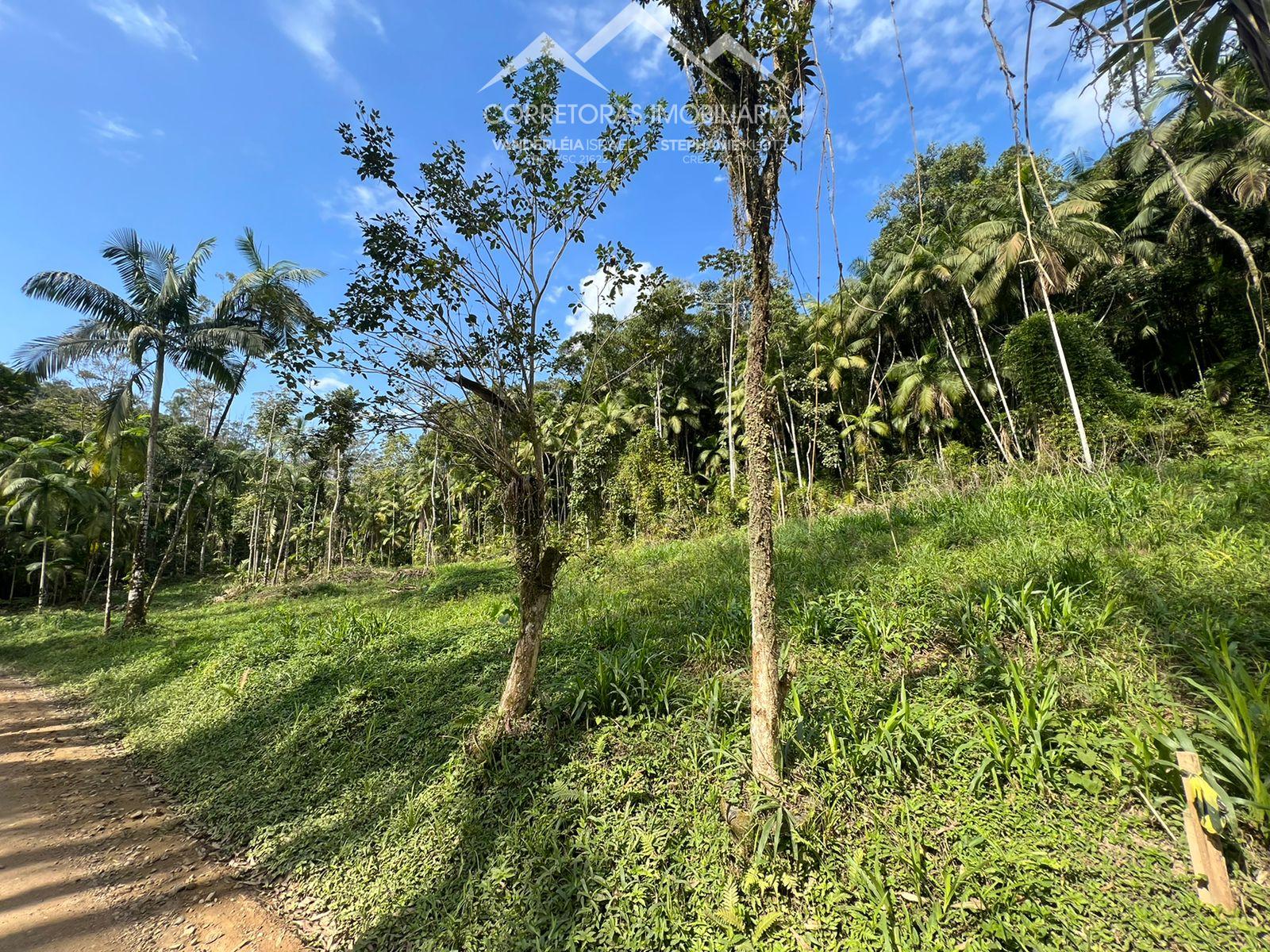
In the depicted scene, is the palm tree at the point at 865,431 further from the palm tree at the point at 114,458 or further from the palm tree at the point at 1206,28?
the palm tree at the point at 114,458

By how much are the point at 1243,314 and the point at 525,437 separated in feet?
72.0

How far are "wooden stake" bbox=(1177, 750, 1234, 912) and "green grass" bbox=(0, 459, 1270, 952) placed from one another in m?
0.08

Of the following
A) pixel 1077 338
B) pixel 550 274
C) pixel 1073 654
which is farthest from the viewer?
pixel 1077 338

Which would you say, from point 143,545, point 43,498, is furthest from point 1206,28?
point 43,498

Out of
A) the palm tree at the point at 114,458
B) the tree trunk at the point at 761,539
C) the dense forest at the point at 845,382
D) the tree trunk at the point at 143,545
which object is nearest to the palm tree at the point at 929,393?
the dense forest at the point at 845,382

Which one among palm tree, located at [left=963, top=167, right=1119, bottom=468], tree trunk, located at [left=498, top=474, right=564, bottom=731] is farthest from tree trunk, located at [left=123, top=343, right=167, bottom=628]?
palm tree, located at [left=963, top=167, right=1119, bottom=468]

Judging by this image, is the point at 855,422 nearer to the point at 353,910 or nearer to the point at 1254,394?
the point at 1254,394

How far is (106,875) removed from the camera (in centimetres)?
350

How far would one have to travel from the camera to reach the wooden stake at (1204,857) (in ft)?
6.24

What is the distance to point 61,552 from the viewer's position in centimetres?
1930

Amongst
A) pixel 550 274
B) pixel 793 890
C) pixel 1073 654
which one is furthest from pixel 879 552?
pixel 550 274

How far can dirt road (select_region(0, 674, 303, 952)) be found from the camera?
293 cm

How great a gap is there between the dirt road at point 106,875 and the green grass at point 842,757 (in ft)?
0.92

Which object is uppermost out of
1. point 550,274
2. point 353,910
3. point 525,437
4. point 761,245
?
point 550,274
